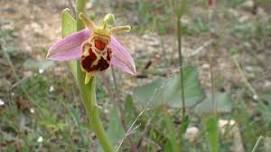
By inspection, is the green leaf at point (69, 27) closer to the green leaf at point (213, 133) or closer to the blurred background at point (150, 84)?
the blurred background at point (150, 84)

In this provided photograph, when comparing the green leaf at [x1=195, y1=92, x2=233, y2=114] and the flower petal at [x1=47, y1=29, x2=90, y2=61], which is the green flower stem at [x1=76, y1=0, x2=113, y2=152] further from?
the green leaf at [x1=195, y1=92, x2=233, y2=114]

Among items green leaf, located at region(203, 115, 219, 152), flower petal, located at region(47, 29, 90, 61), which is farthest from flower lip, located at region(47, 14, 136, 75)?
green leaf, located at region(203, 115, 219, 152)

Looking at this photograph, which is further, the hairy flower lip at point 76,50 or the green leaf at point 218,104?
the green leaf at point 218,104

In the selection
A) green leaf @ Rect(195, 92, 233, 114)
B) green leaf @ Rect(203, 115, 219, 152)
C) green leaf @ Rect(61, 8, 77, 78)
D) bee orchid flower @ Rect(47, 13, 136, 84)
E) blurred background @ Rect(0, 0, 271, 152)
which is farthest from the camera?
green leaf @ Rect(195, 92, 233, 114)

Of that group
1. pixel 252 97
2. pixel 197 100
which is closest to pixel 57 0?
pixel 252 97

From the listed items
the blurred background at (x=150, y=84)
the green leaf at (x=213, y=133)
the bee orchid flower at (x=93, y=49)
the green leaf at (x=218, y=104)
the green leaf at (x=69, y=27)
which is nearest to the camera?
the bee orchid flower at (x=93, y=49)

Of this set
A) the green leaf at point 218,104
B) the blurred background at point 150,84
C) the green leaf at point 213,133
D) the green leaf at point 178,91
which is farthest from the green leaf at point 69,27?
the green leaf at point 218,104

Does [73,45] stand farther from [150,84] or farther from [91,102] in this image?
[150,84]
